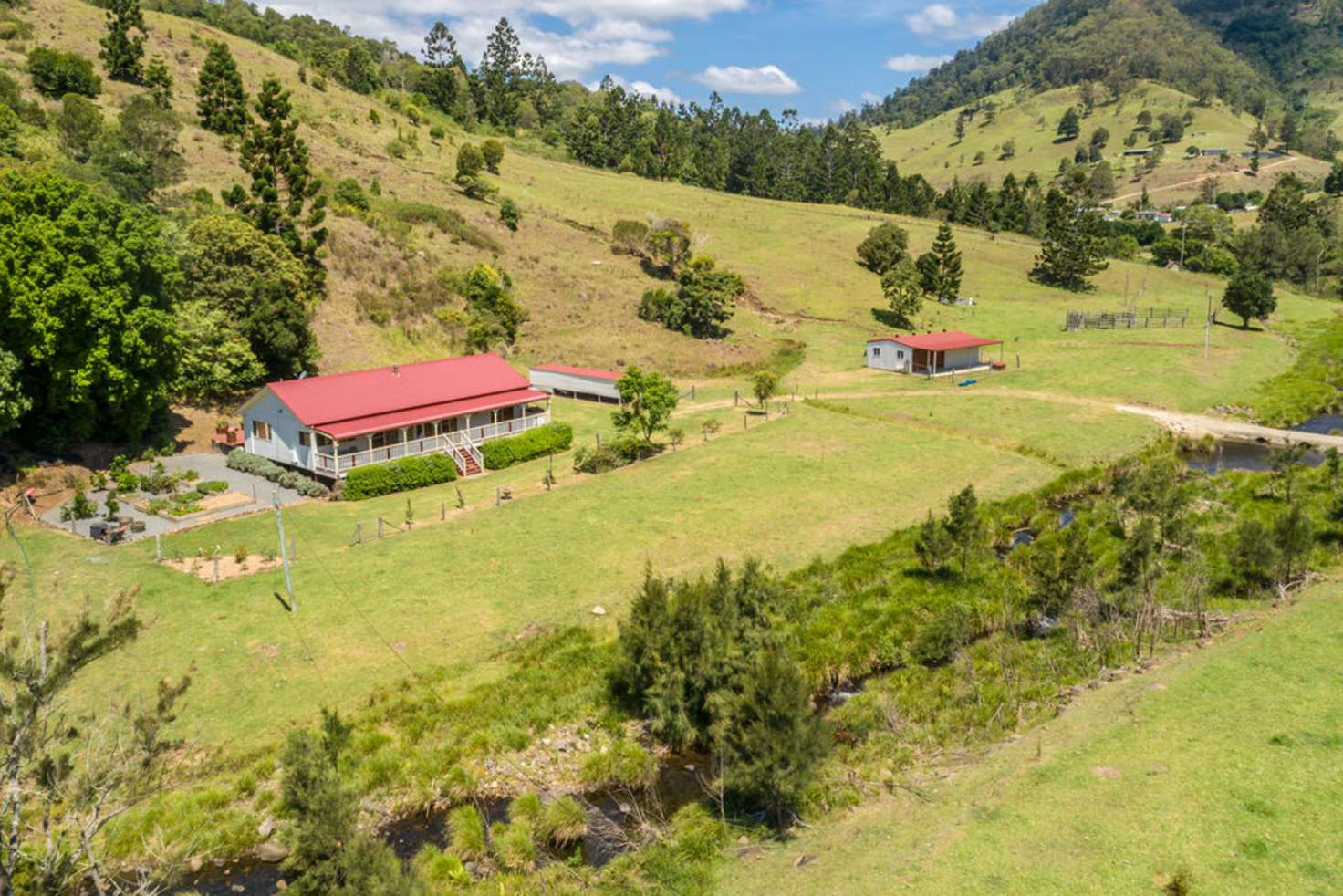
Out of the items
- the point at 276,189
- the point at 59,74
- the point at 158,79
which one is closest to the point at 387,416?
the point at 276,189

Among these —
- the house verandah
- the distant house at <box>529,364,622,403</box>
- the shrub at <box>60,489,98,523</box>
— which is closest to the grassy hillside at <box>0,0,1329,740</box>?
the shrub at <box>60,489,98,523</box>

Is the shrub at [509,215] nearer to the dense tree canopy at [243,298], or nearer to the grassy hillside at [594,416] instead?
the grassy hillside at [594,416]

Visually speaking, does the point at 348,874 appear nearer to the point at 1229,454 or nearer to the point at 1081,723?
the point at 1081,723

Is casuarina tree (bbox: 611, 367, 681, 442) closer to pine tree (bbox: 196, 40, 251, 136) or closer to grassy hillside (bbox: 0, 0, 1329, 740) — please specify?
grassy hillside (bbox: 0, 0, 1329, 740)

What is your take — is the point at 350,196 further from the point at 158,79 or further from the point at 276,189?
the point at 158,79

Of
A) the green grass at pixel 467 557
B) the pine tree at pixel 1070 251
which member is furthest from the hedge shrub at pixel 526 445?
the pine tree at pixel 1070 251

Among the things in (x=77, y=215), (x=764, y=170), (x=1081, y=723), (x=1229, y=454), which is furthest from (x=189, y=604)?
(x=764, y=170)
